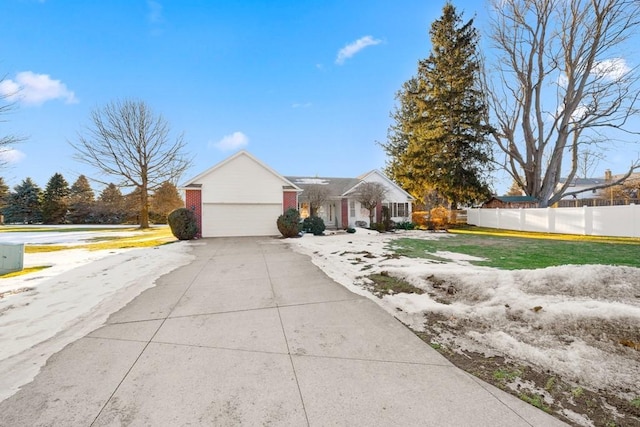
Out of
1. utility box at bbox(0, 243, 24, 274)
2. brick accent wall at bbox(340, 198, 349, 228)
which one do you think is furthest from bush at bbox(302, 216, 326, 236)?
utility box at bbox(0, 243, 24, 274)

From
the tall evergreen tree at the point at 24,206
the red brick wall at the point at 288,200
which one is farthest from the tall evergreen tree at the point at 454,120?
the tall evergreen tree at the point at 24,206

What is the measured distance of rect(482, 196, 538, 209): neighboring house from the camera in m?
23.5

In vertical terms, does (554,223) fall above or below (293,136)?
below

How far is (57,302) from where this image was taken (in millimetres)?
5012

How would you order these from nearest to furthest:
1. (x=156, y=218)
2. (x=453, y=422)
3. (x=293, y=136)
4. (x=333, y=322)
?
(x=453, y=422), (x=333, y=322), (x=293, y=136), (x=156, y=218)

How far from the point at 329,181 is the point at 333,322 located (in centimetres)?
2307

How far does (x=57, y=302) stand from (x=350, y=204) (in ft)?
66.4

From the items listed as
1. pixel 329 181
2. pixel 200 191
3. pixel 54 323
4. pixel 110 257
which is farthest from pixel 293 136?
pixel 54 323

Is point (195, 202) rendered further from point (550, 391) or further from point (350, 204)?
point (550, 391)

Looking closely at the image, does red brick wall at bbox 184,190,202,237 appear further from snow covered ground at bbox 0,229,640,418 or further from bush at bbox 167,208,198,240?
snow covered ground at bbox 0,229,640,418

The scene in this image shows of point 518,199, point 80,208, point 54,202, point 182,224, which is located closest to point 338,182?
point 182,224

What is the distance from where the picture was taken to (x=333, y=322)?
4.10 metres

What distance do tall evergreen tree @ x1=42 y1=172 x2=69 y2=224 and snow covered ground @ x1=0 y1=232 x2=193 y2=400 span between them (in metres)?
40.4

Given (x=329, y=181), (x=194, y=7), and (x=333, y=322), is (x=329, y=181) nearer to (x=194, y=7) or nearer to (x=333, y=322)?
(x=194, y=7)
